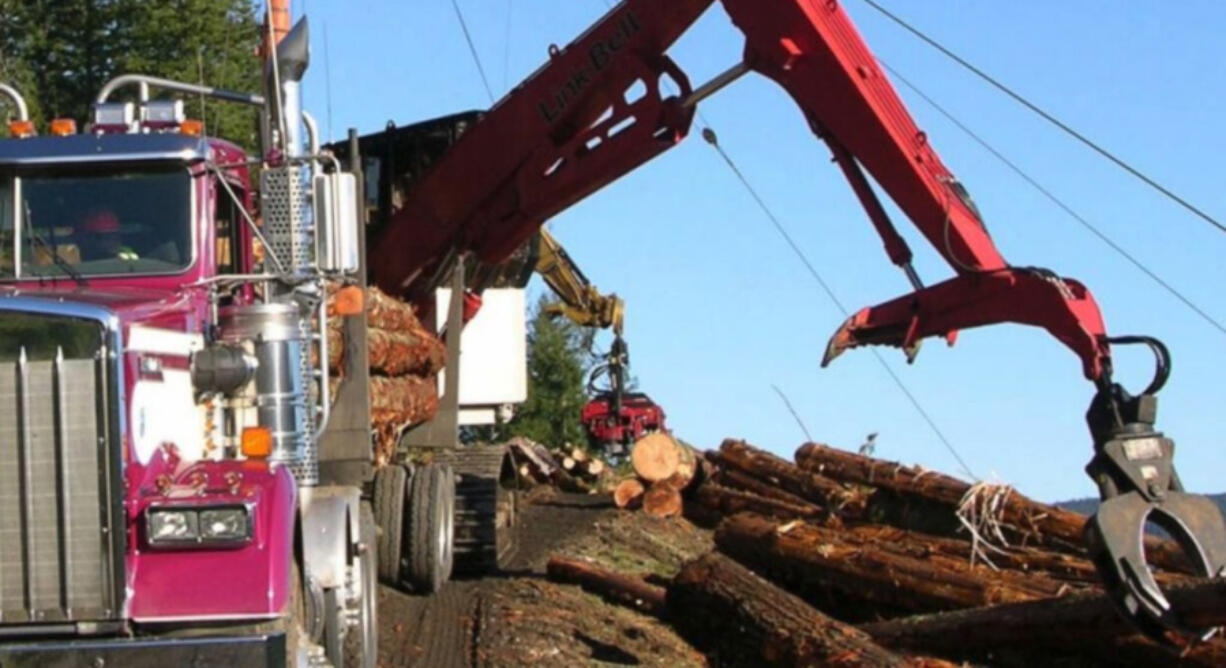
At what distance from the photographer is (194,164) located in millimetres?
10797

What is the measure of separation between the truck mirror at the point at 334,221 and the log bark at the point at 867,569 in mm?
5746

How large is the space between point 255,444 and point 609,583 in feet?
23.3

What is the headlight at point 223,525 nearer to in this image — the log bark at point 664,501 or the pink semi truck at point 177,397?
the pink semi truck at point 177,397

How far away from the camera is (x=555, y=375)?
2744 inches

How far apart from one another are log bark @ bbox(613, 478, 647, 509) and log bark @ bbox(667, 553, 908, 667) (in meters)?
7.02

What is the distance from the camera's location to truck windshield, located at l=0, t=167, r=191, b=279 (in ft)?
34.5

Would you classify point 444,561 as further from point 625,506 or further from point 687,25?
point 625,506

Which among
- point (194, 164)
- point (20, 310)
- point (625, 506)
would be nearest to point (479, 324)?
point (625, 506)

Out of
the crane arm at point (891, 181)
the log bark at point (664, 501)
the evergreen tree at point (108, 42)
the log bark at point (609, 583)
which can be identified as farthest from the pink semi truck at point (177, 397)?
the evergreen tree at point (108, 42)

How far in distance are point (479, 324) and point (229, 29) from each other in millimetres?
18203

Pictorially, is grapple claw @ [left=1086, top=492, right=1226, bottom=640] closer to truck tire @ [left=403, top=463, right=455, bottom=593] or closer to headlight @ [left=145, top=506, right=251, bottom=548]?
headlight @ [left=145, top=506, right=251, bottom=548]

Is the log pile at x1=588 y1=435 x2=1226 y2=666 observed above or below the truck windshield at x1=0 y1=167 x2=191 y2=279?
below

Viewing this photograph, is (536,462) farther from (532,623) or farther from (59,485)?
(59,485)

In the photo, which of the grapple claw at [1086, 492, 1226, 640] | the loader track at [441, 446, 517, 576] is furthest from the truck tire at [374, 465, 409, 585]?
the grapple claw at [1086, 492, 1226, 640]
